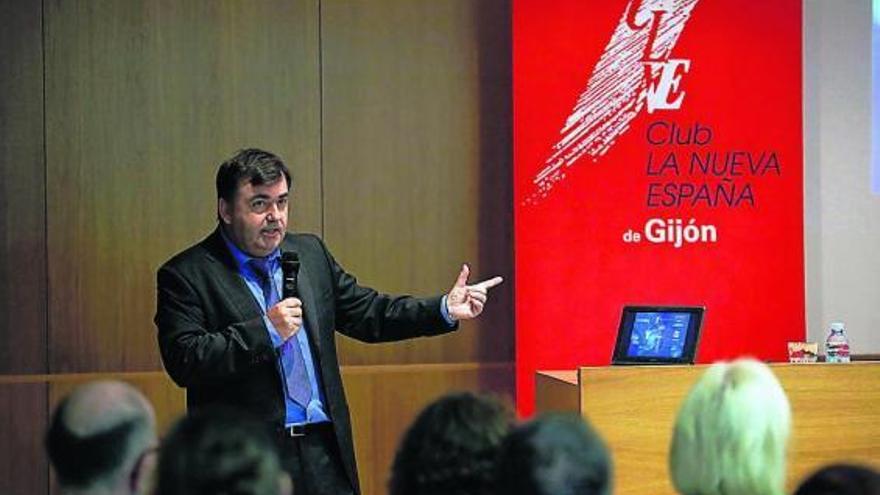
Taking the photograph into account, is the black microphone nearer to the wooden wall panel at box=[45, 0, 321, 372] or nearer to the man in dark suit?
the man in dark suit

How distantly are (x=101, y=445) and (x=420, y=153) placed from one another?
3871mm

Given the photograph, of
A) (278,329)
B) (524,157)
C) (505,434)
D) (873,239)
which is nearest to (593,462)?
(505,434)

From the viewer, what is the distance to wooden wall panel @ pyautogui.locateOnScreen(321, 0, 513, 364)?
19.2 feet

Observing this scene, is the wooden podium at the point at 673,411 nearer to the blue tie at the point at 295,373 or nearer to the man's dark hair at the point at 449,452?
the blue tie at the point at 295,373

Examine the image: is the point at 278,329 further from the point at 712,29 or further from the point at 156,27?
the point at 712,29

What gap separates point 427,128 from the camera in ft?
19.4

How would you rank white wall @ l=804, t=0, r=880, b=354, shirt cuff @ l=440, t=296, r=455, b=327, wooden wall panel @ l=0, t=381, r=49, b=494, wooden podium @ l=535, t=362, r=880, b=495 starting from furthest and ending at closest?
white wall @ l=804, t=0, r=880, b=354 < wooden wall panel @ l=0, t=381, r=49, b=494 < wooden podium @ l=535, t=362, r=880, b=495 < shirt cuff @ l=440, t=296, r=455, b=327

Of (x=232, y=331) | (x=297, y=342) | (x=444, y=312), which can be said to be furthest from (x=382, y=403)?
(x=232, y=331)

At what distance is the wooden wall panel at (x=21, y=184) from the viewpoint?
560cm

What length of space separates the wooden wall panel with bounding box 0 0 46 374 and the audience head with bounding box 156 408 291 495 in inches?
157

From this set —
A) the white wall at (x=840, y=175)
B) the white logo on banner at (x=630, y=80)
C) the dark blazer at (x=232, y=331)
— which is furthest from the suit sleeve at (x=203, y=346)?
the white wall at (x=840, y=175)

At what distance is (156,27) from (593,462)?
13.6ft

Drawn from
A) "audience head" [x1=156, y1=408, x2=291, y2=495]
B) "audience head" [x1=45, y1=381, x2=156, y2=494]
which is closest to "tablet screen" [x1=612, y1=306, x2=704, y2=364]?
"audience head" [x1=45, y1=381, x2=156, y2=494]

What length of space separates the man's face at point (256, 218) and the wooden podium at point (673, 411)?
1.20 m
